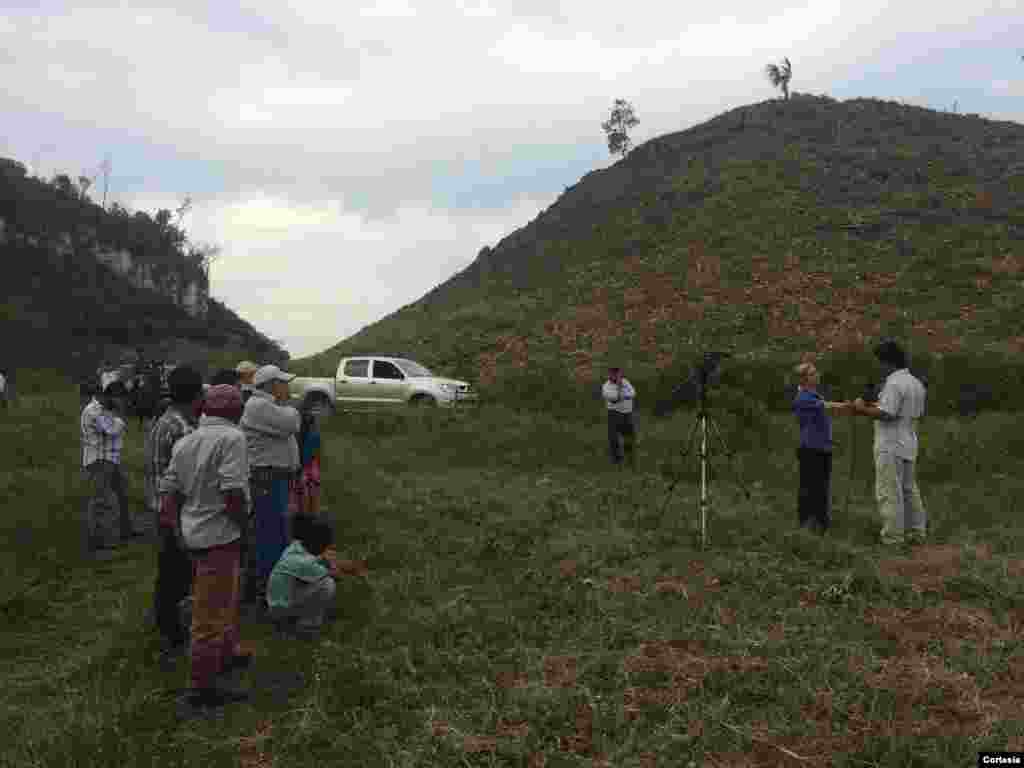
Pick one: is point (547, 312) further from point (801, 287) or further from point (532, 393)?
point (532, 393)

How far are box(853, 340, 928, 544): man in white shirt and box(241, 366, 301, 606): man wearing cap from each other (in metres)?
4.80

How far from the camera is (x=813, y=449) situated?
8078 mm

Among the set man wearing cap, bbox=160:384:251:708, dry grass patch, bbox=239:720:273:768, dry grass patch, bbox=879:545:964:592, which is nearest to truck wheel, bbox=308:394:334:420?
dry grass patch, bbox=879:545:964:592

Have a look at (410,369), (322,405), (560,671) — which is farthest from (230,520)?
(410,369)

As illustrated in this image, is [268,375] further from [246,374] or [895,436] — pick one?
[895,436]

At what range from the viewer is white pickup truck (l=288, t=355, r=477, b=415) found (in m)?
19.0

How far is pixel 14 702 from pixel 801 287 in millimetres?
26582

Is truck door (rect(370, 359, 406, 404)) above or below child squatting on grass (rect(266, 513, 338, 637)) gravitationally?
above

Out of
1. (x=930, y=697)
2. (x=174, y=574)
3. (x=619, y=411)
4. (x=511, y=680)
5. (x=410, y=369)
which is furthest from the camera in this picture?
(x=410, y=369)

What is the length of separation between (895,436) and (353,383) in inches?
544

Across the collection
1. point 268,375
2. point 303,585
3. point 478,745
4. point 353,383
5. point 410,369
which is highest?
point 410,369

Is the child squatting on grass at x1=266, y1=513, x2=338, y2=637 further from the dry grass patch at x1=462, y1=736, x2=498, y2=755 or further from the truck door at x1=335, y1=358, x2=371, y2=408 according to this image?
the truck door at x1=335, y1=358, x2=371, y2=408

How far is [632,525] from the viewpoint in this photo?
853 cm

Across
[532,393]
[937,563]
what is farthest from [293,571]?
[532,393]
